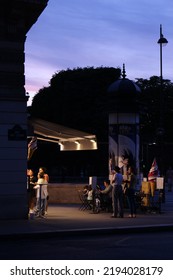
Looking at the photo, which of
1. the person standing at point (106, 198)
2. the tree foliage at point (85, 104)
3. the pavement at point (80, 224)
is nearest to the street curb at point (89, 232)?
the pavement at point (80, 224)

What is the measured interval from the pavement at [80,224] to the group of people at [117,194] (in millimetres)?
349

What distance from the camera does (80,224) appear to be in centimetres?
1938

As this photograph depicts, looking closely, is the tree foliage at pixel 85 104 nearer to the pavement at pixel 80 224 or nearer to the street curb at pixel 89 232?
the pavement at pixel 80 224

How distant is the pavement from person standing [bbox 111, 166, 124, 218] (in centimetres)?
33

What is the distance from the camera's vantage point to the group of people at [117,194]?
21766mm

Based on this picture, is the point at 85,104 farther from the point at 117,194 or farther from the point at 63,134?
the point at 117,194

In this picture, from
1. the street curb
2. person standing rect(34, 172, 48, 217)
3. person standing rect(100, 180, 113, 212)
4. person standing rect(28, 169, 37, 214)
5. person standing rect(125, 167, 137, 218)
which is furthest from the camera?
person standing rect(100, 180, 113, 212)

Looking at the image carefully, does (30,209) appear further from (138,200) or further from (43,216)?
(138,200)

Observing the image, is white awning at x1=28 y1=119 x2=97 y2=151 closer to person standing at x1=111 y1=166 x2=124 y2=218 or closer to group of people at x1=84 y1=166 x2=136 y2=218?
group of people at x1=84 y1=166 x2=136 y2=218

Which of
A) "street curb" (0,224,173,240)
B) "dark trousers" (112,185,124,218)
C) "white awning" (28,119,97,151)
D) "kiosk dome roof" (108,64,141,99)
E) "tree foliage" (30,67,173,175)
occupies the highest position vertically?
"tree foliage" (30,67,173,175)

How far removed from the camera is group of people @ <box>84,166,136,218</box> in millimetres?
21766

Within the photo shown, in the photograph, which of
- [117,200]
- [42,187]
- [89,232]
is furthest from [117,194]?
[89,232]

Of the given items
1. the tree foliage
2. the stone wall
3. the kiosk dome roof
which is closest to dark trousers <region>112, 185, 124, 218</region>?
the kiosk dome roof
